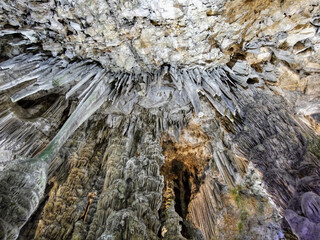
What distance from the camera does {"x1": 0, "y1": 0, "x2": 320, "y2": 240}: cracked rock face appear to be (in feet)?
8.91

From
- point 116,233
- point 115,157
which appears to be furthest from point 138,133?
point 116,233

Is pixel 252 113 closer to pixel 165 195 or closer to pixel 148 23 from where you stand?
pixel 148 23

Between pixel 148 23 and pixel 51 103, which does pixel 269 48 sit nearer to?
pixel 148 23

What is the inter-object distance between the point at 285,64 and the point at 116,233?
3.75 meters

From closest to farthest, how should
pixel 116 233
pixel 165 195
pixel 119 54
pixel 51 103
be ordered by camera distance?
1. pixel 116 233
2. pixel 119 54
3. pixel 51 103
4. pixel 165 195

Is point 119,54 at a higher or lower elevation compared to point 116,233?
higher

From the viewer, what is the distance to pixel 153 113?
4652 millimetres

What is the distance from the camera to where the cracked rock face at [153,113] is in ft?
8.91

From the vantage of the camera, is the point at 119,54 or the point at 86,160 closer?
the point at 119,54

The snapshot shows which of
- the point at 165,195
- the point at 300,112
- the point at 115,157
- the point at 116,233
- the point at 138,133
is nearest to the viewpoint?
the point at 116,233

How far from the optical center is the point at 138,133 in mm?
4723

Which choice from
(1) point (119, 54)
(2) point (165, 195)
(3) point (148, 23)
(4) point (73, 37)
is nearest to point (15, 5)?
(4) point (73, 37)

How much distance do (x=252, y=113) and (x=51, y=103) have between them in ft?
13.9

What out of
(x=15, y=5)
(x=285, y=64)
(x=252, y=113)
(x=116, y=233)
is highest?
(x=15, y=5)
